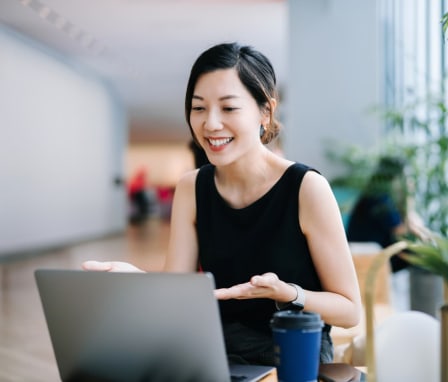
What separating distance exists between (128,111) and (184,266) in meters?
17.2

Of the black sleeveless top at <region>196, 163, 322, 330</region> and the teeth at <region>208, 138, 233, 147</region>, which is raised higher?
the teeth at <region>208, 138, 233, 147</region>

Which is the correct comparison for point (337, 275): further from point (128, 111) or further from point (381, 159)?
point (128, 111)

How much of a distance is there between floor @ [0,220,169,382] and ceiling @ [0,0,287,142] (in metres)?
2.98

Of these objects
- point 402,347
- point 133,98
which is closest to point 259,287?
point 402,347

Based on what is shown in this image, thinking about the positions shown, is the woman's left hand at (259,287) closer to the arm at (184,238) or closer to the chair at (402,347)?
the chair at (402,347)

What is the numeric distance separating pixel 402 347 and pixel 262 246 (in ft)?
1.96

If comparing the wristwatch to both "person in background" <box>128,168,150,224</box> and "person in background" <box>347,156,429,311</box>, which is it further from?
"person in background" <box>128,168,150,224</box>

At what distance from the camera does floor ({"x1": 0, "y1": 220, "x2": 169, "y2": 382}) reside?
356 centimetres

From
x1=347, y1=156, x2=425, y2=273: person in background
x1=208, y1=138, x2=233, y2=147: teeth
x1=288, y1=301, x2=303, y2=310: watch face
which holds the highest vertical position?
x1=208, y1=138, x2=233, y2=147: teeth

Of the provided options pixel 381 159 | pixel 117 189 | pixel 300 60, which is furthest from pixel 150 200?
pixel 381 159

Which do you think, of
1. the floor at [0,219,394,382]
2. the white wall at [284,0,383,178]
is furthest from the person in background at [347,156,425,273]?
the floor at [0,219,394,382]

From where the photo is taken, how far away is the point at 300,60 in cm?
645

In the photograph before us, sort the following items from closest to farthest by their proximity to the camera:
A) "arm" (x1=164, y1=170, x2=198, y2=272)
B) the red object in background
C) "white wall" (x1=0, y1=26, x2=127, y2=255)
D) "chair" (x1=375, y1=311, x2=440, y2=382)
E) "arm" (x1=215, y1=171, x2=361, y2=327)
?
"chair" (x1=375, y1=311, x2=440, y2=382), "arm" (x1=215, y1=171, x2=361, y2=327), "arm" (x1=164, y1=170, x2=198, y2=272), "white wall" (x1=0, y1=26, x2=127, y2=255), the red object in background

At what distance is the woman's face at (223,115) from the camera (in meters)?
1.34
